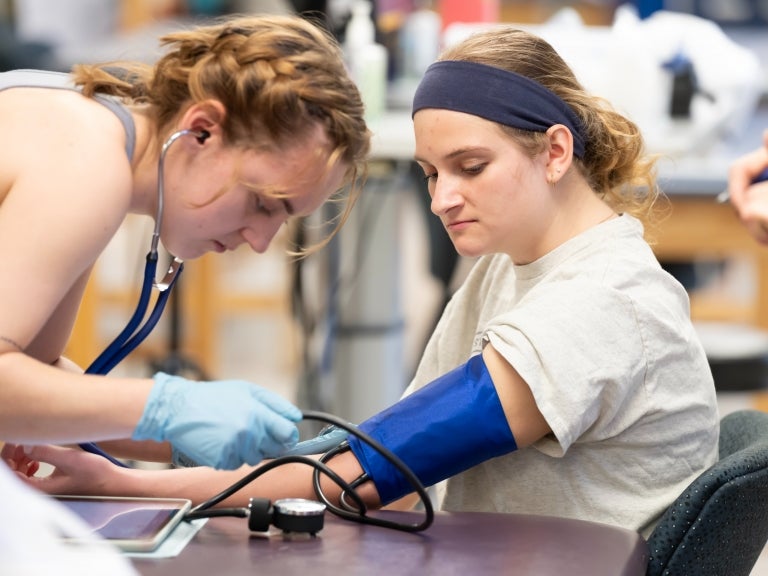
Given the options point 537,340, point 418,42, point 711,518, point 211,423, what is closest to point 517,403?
point 537,340

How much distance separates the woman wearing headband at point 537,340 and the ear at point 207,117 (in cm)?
28

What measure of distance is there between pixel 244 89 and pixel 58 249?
261 mm

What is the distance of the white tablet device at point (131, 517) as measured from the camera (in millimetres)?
925

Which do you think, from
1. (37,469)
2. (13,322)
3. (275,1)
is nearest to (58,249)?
(13,322)

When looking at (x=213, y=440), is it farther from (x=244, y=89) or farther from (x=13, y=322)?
(x=244, y=89)

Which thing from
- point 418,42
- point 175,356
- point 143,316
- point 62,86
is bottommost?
point 175,356

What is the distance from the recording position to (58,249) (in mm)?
1050

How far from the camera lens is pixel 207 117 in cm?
119

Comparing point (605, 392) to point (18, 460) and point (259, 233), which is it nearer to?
point (259, 233)

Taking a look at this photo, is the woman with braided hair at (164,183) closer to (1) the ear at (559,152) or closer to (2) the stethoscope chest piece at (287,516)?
(2) the stethoscope chest piece at (287,516)

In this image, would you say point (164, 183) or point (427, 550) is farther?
point (164, 183)

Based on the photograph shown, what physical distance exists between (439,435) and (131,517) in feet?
1.00

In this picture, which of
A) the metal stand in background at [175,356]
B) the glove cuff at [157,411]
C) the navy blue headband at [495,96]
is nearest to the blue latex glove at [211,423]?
the glove cuff at [157,411]

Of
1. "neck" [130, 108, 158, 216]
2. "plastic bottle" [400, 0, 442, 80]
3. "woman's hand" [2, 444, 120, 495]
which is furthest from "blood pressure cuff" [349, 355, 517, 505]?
"plastic bottle" [400, 0, 442, 80]
